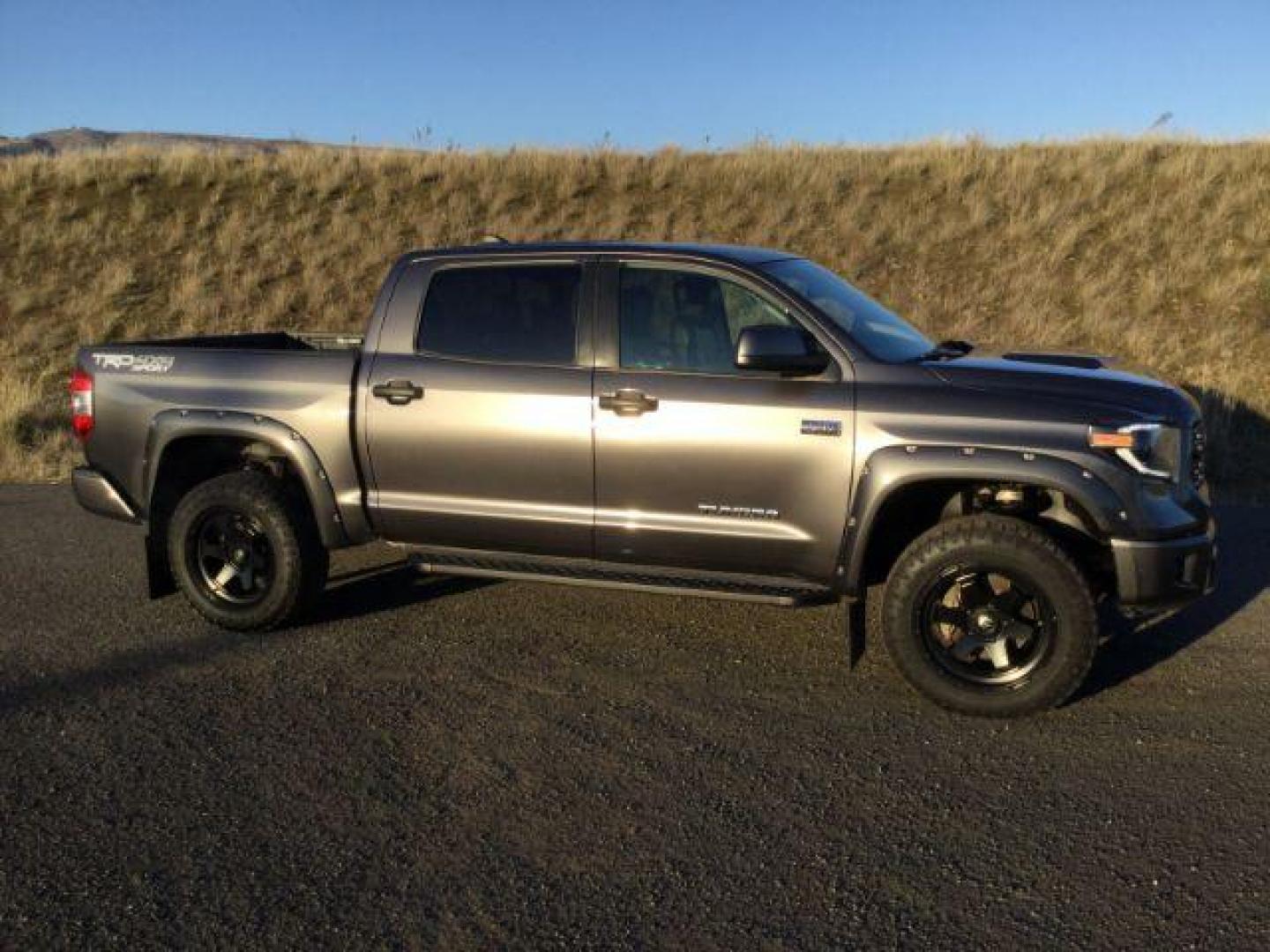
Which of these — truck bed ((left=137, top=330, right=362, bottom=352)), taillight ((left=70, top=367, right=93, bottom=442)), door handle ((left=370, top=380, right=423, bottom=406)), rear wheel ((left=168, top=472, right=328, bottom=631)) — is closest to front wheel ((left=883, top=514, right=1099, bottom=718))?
door handle ((left=370, top=380, right=423, bottom=406))

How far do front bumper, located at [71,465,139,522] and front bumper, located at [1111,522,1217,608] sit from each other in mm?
4793

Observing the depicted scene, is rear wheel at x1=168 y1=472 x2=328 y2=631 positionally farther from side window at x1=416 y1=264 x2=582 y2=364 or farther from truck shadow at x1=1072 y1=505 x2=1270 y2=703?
truck shadow at x1=1072 y1=505 x2=1270 y2=703

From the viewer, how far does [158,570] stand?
6.16 meters

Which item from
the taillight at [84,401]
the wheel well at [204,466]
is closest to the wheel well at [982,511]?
the wheel well at [204,466]

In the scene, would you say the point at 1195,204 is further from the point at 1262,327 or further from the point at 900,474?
the point at 900,474

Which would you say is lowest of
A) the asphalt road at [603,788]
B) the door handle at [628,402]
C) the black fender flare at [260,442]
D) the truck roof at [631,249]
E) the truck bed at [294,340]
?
the asphalt road at [603,788]

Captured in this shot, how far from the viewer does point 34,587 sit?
665 centimetres

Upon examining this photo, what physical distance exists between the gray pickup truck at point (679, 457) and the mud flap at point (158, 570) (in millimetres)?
17

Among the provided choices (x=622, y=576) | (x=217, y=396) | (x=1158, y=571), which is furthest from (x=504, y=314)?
(x=1158, y=571)

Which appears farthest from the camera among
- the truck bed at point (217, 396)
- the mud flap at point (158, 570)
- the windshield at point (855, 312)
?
the mud flap at point (158, 570)

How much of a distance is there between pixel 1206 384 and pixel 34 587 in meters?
11.3

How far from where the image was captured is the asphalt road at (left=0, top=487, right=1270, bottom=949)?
128 inches

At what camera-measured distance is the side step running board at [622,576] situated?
5.00 metres

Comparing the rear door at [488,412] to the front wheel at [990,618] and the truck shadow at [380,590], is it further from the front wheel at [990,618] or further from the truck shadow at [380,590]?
the front wheel at [990,618]
